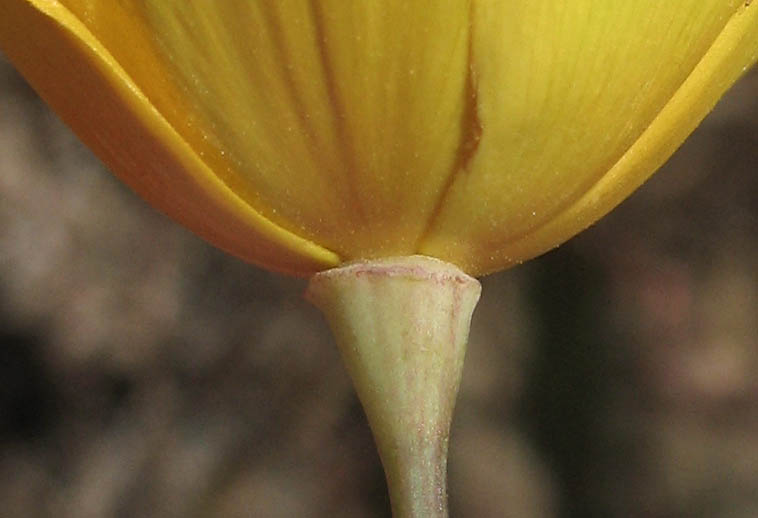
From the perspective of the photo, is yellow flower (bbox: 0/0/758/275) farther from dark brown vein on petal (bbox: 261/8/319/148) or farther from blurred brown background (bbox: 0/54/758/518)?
blurred brown background (bbox: 0/54/758/518)

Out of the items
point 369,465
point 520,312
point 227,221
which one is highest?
point 520,312

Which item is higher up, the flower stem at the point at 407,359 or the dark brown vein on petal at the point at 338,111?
the dark brown vein on petal at the point at 338,111

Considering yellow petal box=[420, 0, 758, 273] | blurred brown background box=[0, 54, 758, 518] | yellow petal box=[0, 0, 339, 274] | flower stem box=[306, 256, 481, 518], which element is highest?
blurred brown background box=[0, 54, 758, 518]

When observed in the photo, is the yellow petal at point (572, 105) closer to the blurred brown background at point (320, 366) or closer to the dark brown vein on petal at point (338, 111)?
the dark brown vein on petal at point (338, 111)

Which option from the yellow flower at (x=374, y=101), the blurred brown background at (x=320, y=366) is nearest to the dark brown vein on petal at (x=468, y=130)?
the yellow flower at (x=374, y=101)

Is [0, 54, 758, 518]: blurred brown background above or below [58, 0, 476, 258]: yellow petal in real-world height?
above

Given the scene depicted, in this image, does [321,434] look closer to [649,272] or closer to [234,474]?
[234,474]

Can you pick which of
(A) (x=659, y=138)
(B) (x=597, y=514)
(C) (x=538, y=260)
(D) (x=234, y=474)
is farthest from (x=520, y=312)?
(A) (x=659, y=138)

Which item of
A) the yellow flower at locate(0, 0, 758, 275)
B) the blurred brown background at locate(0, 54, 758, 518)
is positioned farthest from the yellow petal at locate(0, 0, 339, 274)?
the blurred brown background at locate(0, 54, 758, 518)
